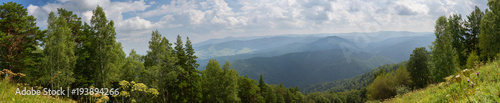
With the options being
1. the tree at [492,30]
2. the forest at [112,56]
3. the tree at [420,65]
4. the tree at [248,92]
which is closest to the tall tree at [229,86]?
the forest at [112,56]

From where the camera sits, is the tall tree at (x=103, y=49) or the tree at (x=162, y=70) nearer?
the tall tree at (x=103, y=49)

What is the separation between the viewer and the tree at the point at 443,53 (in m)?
27.7

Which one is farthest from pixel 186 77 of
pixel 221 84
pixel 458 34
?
pixel 458 34

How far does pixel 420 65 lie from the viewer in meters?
43.8

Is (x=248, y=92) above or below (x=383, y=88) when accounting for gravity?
above

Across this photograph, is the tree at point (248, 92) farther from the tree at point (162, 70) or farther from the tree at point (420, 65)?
the tree at point (420, 65)

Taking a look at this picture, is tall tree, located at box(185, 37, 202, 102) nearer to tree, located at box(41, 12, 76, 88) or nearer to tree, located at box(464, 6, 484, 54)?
tree, located at box(41, 12, 76, 88)

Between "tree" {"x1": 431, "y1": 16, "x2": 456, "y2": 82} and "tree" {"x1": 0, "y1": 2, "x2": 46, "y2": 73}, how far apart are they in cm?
4726

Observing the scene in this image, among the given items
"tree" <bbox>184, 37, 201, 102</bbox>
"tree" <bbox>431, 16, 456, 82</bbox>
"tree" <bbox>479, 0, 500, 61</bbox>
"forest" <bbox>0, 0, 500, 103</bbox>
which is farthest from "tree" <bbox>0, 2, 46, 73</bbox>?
"tree" <bbox>479, 0, 500, 61</bbox>

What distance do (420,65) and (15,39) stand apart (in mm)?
63104

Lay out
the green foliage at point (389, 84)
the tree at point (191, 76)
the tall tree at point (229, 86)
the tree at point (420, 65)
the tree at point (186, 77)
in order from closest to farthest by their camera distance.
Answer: the tree at point (186, 77)
the tree at point (191, 76)
the tall tree at point (229, 86)
the tree at point (420, 65)
the green foliage at point (389, 84)

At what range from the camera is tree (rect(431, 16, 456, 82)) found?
2769cm

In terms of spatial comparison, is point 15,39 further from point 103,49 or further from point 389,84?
point 389,84

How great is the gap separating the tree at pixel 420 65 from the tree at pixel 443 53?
16.0 meters
